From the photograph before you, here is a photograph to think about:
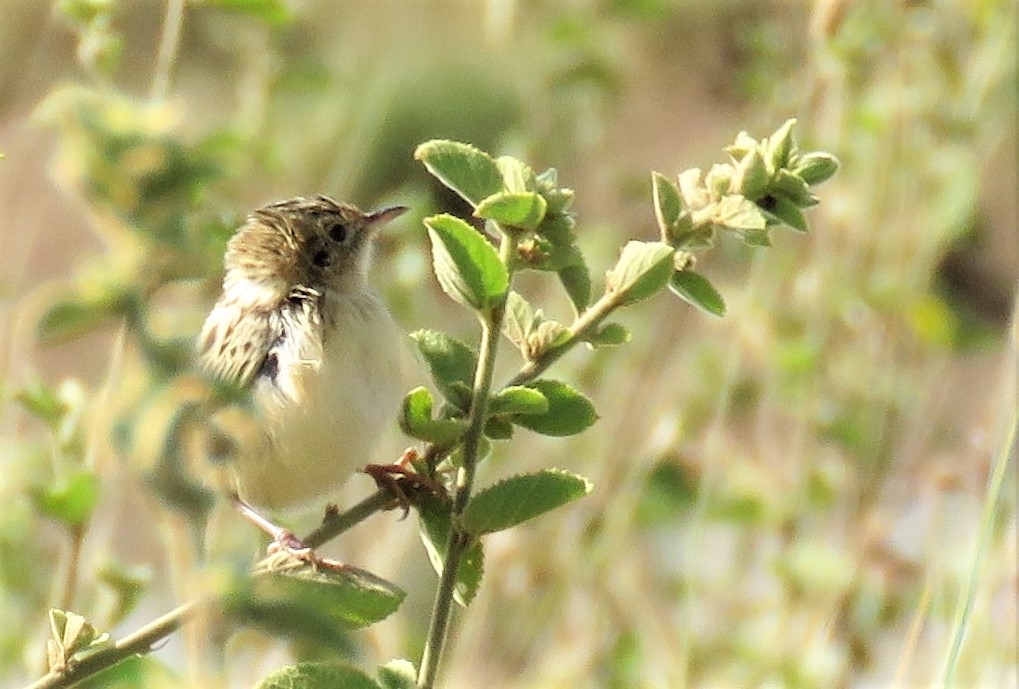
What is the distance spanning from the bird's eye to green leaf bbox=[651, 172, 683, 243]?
669 millimetres

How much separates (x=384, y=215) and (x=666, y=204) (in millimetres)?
688

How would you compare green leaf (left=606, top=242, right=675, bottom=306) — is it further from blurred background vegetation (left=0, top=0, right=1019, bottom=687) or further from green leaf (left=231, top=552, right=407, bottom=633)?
blurred background vegetation (left=0, top=0, right=1019, bottom=687)

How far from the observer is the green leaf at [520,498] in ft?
1.32

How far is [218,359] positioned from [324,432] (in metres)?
0.08

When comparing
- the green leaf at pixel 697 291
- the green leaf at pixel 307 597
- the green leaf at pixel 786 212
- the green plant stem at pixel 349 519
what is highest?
the green leaf at pixel 786 212

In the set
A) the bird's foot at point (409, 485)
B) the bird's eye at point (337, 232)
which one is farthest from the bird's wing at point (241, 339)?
the bird's foot at point (409, 485)

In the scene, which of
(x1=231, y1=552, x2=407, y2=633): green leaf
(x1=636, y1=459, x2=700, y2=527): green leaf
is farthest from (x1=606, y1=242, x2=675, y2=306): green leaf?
(x1=636, y1=459, x2=700, y2=527): green leaf

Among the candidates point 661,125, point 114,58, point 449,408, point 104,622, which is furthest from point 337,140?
point 661,125

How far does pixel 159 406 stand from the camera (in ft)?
0.65

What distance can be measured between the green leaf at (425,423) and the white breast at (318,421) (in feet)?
1.16

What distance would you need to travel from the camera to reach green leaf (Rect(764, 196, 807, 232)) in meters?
0.43

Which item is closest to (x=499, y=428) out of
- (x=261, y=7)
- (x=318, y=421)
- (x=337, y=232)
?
(x=261, y=7)

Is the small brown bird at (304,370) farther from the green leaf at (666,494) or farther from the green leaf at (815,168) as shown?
the green leaf at (666,494)

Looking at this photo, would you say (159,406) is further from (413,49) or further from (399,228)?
→ (413,49)
